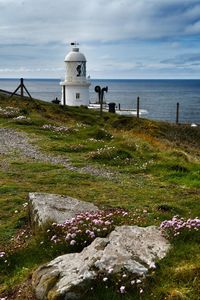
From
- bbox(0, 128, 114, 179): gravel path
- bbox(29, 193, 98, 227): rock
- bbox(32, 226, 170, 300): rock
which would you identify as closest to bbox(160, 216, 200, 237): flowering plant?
bbox(32, 226, 170, 300): rock

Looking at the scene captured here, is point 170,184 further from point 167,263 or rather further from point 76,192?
point 167,263

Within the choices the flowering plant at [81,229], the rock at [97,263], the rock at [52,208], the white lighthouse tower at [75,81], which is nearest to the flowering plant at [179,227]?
the rock at [97,263]

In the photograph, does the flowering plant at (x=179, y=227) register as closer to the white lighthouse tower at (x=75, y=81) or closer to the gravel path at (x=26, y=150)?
the gravel path at (x=26, y=150)

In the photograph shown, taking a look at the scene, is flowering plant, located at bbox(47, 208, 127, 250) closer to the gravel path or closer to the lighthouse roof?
the gravel path

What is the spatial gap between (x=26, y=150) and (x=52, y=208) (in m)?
11.6

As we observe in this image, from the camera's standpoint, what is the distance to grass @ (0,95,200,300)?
246 inches

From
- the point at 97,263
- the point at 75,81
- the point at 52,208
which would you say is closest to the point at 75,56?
the point at 75,81

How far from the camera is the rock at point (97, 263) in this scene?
6.15m

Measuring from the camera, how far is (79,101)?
71.2 m

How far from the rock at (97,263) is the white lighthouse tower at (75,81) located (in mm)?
63510

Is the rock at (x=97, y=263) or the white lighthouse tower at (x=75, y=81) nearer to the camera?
the rock at (x=97, y=263)

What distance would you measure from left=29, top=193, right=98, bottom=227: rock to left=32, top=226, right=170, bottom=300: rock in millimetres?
1800

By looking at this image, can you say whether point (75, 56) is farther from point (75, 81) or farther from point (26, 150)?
point (26, 150)

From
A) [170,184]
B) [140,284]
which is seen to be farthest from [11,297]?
[170,184]
